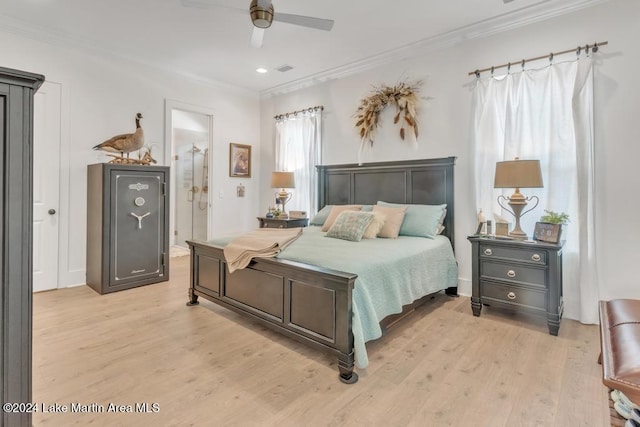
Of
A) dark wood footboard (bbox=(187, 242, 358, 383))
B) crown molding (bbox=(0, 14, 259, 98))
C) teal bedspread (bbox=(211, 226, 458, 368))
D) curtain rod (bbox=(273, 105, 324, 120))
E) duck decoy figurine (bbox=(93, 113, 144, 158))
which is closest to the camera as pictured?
dark wood footboard (bbox=(187, 242, 358, 383))

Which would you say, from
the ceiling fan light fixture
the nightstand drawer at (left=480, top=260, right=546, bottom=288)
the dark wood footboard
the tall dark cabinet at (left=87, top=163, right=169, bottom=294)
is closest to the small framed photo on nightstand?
the nightstand drawer at (left=480, top=260, right=546, bottom=288)

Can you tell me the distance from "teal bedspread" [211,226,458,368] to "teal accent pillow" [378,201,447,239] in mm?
106

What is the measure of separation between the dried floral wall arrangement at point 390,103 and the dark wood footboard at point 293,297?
246 cm

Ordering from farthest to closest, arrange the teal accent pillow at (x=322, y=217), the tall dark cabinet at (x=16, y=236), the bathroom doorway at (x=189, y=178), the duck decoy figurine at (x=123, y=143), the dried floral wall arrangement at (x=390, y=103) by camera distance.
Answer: the bathroom doorway at (x=189, y=178), the teal accent pillow at (x=322, y=217), the dried floral wall arrangement at (x=390, y=103), the duck decoy figurine at (x=123, y=143), the tall dark cabinet at (x=16, y=236)

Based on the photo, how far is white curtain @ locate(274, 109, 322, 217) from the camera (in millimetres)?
4941

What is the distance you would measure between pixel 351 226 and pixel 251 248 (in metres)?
1.01

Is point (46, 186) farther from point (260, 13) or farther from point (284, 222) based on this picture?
point (260, 13)

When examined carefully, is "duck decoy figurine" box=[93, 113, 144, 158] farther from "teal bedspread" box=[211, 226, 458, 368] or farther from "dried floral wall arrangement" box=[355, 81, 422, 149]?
"dried floral wall arrangement" box=[355, 81, 422, 149]

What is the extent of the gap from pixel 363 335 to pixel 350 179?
2.70 metres

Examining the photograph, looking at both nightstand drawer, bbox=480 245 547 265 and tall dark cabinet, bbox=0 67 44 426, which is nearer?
tall dark cabinet, bbox=0 67 44 426

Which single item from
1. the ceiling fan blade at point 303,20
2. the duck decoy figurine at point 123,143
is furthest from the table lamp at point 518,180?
the duck decoy figurine at point 123,143

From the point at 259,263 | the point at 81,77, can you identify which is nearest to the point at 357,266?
the point at 259,263

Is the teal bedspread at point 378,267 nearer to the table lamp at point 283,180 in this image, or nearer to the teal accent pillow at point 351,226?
the teal accent pillow at point 351,226

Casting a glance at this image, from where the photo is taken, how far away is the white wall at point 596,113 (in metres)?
2.70
